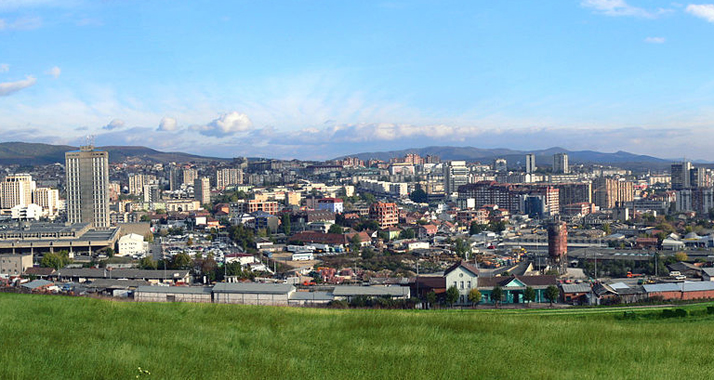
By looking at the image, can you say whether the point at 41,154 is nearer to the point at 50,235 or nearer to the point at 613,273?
the point at 50,235

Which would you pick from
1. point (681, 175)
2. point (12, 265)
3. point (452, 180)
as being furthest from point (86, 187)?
point (681, 175)

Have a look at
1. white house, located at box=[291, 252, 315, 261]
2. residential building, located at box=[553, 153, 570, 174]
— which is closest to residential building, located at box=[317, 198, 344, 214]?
white house, located at box=[291, 252, 315, 261]

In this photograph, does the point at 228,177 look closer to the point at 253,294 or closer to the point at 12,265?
the point at 12,265

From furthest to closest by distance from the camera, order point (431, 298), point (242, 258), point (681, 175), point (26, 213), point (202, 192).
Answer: point (681, 175), point (202, 192), point (26, 213), point (242, 258), point (431, 298)

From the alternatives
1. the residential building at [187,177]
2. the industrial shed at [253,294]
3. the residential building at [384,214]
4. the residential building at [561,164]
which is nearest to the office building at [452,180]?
the residential building at [561,164]

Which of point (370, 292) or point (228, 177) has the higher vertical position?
point (228, 177)

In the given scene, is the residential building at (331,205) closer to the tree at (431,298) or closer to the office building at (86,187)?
the office building at (86,187)

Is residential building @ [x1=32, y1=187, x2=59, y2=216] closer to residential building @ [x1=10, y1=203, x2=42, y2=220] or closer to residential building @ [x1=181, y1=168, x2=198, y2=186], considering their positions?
residential building @ [x1=10, y1=203, x2=42, y2=220]
